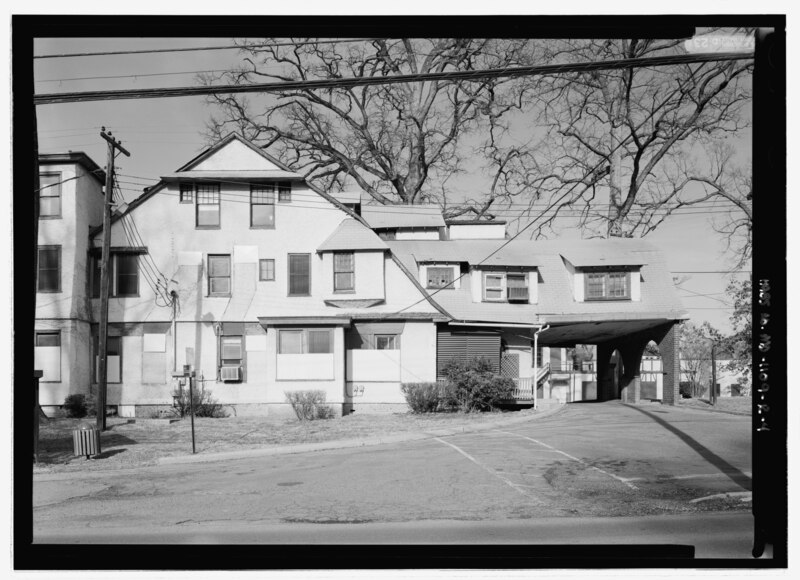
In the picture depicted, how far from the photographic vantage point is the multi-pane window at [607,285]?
16.1m

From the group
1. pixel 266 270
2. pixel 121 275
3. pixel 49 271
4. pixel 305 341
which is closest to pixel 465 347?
pixel 305 341

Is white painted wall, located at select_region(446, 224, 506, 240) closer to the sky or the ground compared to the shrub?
closer to the sky

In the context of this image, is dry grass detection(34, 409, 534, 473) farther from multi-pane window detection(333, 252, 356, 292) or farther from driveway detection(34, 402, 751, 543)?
multi-pane window detection(333, 252, 356, 292)

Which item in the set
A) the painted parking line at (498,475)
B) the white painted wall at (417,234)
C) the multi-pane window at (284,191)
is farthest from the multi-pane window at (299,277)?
the painted parking line at (498,475)

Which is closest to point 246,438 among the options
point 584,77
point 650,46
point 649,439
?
point 649,439

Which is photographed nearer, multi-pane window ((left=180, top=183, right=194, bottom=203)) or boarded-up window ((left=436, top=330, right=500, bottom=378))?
multi-pane window ((left=180, top=183, right=194, bottom=203))

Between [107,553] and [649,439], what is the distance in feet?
33.9

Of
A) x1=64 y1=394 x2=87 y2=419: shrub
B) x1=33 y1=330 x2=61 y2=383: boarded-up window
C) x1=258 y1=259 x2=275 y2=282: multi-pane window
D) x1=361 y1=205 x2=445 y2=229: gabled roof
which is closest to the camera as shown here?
x1=33 y1=330 x2=61 y2=383: boarded-up window

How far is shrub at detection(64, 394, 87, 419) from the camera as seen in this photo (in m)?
13.0

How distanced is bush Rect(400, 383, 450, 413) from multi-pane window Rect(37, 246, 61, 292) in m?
6.68

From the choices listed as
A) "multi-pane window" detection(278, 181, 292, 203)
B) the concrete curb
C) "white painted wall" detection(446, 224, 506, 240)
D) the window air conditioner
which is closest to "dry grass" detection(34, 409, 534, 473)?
the concrete curb

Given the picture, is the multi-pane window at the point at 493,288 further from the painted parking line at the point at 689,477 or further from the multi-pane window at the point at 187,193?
the multi-pane window at the point at 187,193

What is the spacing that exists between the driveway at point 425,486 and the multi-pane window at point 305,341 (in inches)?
101

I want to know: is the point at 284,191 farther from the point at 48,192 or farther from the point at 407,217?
the point at 407,217
